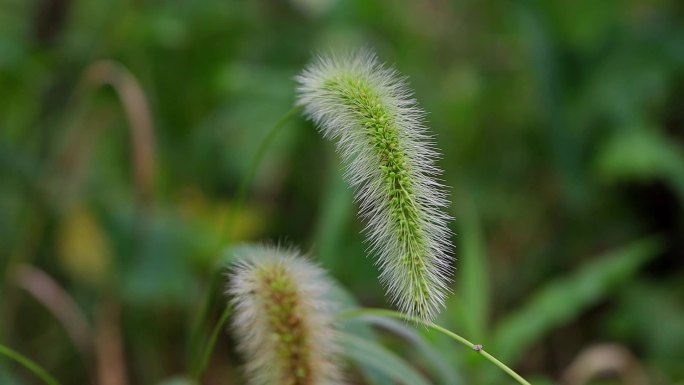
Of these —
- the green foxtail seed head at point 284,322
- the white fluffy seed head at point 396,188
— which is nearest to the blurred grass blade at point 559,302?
the green foxtail seed head at point 284,322

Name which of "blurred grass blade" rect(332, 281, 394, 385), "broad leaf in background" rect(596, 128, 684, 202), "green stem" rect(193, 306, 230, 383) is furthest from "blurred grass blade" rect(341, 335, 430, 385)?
"broad leaf in background" rect(596, 128, 684, 202)

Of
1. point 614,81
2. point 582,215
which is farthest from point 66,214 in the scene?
point 614,81

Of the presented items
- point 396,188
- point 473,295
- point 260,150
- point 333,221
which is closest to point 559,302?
point 473,295

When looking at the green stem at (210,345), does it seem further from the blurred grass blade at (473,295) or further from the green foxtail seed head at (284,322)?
the blurred grass blade at (473,295)

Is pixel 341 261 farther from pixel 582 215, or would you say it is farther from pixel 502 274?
pixel 582 215

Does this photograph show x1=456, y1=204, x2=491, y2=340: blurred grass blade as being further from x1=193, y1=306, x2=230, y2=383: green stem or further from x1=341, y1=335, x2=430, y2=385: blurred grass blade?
x1=193, y1=306, x2=230, y2=383: green stem

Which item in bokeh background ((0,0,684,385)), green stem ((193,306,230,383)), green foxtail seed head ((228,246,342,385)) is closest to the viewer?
green foxtail seed head ((228,246,342,385))

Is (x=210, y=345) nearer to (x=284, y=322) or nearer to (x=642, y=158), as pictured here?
(x=284, y=322)
